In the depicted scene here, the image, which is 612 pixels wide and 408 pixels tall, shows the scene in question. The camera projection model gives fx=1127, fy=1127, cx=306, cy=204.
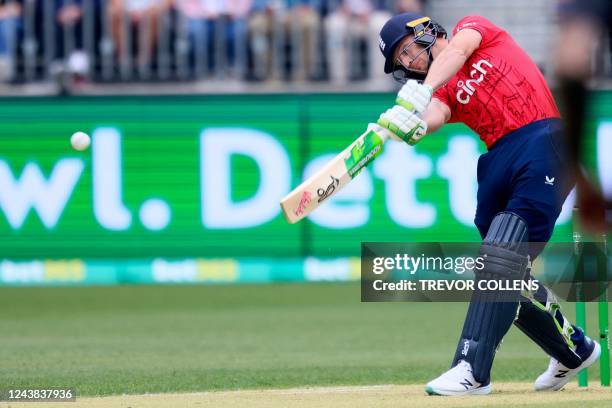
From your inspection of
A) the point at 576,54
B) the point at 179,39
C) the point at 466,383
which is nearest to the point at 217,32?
the point at 179,39

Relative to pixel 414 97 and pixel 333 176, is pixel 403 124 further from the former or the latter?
pixel 333 176

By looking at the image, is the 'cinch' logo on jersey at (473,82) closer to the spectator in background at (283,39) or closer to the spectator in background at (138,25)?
the spectator in background at (283,39)

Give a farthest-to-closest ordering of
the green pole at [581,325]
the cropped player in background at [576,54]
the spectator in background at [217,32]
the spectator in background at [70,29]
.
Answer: the spectator in background at [217,32] → the spectator in background at [70,29] → the green pole at [581,325] → the cropped player in background at [576,54]

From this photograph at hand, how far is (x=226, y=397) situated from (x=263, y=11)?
10.8m

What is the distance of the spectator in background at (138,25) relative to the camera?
51.6 feet

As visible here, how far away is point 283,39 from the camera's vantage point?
15.6m

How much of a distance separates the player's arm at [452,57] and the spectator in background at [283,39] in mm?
10542

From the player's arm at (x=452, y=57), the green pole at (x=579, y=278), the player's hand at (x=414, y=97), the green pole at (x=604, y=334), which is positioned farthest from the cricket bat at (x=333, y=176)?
the green pole at (x=604, y=334)

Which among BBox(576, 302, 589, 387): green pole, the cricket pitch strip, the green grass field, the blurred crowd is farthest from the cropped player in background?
the blurred crowd

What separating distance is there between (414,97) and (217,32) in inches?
445

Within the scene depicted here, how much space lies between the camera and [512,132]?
5.13 m

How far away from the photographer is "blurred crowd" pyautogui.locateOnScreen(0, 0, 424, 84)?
15.6 meters

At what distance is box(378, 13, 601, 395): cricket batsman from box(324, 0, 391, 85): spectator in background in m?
10.5

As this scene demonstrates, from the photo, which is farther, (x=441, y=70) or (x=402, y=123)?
(x=441, y=70)
